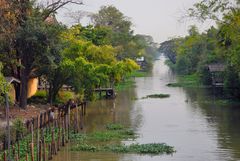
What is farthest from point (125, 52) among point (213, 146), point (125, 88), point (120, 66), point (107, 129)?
point (213, 146)

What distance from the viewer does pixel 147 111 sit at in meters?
45.0

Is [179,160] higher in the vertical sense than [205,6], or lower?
lower

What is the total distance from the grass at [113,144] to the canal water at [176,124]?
635mm

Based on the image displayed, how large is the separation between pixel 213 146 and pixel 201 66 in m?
46.1

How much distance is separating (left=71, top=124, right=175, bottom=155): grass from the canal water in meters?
0.64

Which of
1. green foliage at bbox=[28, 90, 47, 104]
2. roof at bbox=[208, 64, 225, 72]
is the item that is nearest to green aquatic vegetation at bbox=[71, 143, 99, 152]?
green foliage at bbox=[28, 90, 47, 104]

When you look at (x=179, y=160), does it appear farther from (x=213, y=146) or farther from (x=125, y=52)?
(x=125, y=52)

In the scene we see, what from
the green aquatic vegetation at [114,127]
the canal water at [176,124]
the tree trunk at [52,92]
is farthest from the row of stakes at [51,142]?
the tree trunk at [52,92]

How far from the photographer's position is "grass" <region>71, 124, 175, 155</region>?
26000 millimetres

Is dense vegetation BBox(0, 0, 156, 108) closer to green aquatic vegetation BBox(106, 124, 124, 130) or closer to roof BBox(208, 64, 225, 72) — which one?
green aquatic vegetation BBox(106, 124, 124, 130)

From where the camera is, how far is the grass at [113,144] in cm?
2600

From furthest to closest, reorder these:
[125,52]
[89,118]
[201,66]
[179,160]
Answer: [125,52] < [201,66] < [89,118] < [179,160]

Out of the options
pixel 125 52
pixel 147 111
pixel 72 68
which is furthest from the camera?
pixel 125 52

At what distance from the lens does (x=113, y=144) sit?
2794cm
